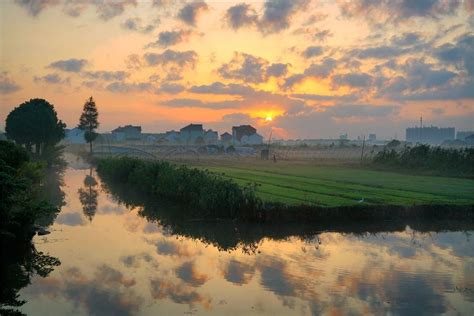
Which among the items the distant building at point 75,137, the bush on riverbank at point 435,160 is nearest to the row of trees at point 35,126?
the bush on riverbank at point 435,160

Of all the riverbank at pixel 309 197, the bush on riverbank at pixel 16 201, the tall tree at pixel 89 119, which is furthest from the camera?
the tall tree at pixel 89 119

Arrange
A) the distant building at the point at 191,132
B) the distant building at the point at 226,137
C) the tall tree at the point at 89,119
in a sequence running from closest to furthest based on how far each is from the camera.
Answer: the tall tree at the point at 89,119 → the distant building at the point at 191,132 → the distant building at the point at 226,137

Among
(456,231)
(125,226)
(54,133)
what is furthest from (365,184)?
(54,133)

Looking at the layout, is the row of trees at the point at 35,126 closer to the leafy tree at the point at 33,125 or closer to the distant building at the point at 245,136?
the leafy tree at the point at 33,125

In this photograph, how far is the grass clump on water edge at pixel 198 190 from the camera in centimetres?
1844

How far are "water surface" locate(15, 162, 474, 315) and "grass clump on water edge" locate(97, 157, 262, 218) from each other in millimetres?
871

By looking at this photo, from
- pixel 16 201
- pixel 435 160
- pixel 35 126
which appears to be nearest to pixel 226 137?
pixel 35 126

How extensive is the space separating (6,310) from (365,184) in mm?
20069

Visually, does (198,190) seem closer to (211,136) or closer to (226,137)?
(211,136)

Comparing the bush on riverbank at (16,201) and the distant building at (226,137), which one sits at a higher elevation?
the distant building at (226,137)

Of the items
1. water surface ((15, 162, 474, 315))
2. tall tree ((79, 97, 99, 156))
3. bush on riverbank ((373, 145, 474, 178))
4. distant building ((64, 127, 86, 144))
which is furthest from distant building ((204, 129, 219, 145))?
→ water surface ((15, 162, 474, 315))

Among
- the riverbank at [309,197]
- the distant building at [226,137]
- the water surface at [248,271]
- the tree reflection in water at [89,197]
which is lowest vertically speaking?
the tree reflection in water at [89,197]

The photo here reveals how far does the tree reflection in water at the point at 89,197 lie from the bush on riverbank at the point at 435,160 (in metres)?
21.4

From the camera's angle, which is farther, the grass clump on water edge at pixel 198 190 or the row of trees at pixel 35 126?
the row of trees at pixel 35 126
